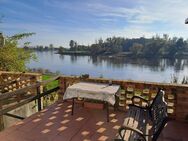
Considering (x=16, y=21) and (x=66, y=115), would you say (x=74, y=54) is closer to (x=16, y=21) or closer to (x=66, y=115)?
(x=16, y=21)

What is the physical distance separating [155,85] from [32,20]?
1655cm

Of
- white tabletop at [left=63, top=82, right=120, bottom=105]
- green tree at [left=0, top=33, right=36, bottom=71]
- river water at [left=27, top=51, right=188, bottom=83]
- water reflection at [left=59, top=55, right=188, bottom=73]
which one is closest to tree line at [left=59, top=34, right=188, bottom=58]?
water reflection at [left=59, top=55, right=188, bottom=73]

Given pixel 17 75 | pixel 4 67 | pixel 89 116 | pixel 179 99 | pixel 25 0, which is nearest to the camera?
pixel 179 99

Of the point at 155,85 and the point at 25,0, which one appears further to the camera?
the point at 25,0

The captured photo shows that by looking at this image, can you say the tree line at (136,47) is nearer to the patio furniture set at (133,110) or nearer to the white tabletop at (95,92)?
the white tabletop at (95,92)

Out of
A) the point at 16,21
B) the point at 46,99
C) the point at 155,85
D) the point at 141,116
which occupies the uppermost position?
the point at 16,21

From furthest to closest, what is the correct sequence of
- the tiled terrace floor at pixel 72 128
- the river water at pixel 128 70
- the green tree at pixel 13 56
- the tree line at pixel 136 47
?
the tree line at pixel 136 47, the river water at pixel 128 70, the green tree at pixel 13 56, the tiled terrace floor at pixel 72 128

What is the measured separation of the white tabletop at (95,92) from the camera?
3.85 m

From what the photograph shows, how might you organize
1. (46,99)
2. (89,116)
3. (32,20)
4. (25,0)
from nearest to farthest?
(89,116), (46,99), (25,0), (32,20)

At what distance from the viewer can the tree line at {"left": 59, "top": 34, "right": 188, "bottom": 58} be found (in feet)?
171

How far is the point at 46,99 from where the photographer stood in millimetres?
7562

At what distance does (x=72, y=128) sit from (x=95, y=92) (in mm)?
835

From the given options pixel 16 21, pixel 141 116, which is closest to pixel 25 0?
pixel 16 21

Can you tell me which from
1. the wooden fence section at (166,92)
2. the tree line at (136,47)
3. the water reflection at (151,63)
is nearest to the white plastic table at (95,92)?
the wooden fence section at (166,92)
